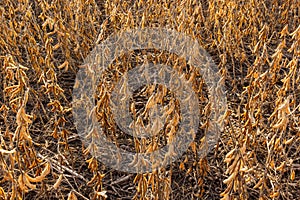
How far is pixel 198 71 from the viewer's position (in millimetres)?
1784

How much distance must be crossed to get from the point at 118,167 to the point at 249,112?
0.56m

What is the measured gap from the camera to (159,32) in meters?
1.87

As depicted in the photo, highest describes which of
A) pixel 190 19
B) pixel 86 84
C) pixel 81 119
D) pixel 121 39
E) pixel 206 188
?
pixel 190 19

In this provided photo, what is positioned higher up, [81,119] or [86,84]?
[86,84]

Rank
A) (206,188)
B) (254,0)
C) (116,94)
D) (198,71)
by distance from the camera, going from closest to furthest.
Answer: (206,188)
(116,94)
(198,71)
(254,0)

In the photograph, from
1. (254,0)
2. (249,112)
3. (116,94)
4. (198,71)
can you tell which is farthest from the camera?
(254,0)

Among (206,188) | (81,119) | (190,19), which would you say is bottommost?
(206,188)

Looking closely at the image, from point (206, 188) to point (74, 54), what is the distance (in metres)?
1.10

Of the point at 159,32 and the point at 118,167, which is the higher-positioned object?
the point at 159,32

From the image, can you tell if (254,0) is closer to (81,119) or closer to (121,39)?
(121,39)

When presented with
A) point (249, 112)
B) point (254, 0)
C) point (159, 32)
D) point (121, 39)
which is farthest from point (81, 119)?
point (254, 0)

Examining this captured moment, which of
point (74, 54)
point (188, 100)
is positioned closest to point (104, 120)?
point (188, 100)

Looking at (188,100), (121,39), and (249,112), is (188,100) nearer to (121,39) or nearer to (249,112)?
(249,112)

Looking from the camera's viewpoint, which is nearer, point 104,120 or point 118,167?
point 104,120
